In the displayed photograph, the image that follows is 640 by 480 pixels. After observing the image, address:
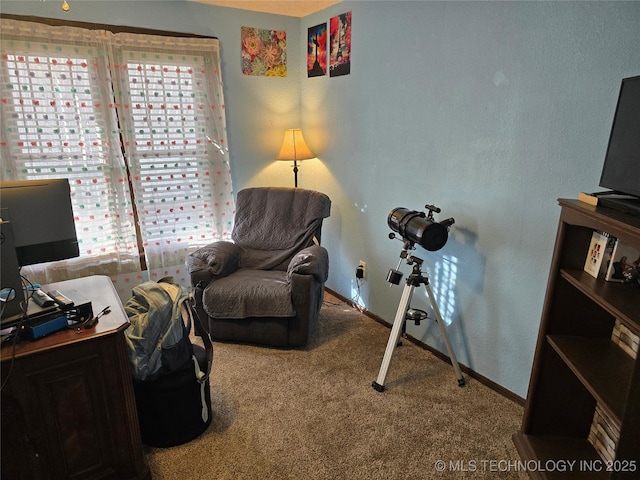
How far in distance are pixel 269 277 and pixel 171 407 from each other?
3.86 feet

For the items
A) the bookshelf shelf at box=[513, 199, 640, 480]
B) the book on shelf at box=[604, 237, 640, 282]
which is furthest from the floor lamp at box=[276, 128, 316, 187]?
the book on shelf at box=[604, 237, 640, 282]

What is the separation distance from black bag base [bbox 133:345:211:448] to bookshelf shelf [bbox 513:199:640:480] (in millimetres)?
1493

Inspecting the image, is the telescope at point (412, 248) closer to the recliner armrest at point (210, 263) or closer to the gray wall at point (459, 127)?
the gray wall at point (459, 127)

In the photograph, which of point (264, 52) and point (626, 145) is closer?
point (626, 145)

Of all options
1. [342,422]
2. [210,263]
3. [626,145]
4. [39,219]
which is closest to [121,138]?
[210,263]

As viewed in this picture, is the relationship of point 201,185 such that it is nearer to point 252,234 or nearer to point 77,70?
point 252,234

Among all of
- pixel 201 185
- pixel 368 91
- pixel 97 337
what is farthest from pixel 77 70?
pixel 97 337

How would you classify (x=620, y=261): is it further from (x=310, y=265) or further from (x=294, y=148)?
(x=294, y=148)

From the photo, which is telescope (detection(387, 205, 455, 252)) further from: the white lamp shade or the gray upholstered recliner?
the white lamp shade

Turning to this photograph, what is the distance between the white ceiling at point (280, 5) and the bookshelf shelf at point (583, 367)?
8.17ft

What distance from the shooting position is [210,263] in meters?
2.70

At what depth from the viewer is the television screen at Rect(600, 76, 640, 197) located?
134cm

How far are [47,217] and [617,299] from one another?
206cm

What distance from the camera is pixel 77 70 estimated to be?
2.76 m
